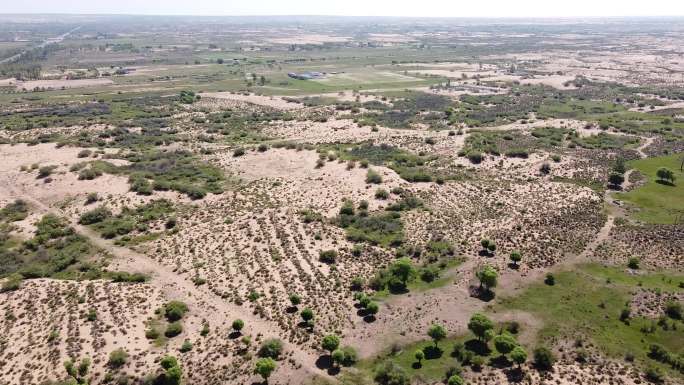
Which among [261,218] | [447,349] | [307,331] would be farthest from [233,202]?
[447,349]

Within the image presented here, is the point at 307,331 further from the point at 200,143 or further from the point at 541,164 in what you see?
the point at 200,143

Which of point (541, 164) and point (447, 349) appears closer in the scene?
point (447, 349)

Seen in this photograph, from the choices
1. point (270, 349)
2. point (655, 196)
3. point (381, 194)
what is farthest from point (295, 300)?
point (655, 196)

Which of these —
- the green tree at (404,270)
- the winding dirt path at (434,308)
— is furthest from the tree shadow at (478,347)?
the green tree at (404,270)

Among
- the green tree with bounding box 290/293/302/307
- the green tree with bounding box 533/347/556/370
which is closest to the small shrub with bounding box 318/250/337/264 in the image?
the green tree with bounding box 290/293/302/307

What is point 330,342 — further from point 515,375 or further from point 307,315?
point 515,375

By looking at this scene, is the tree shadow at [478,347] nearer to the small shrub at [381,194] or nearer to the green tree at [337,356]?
the green tree at [337,356]
